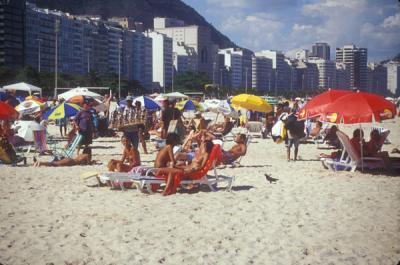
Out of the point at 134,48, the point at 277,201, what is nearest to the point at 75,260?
Answer: the point at 277,201

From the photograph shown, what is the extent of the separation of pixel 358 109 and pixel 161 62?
12601 centimetres

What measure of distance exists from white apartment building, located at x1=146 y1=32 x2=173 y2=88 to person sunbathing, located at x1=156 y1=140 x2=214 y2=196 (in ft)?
400

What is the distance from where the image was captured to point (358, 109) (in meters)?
8.05

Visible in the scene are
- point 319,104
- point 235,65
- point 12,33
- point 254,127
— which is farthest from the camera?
point 235,65

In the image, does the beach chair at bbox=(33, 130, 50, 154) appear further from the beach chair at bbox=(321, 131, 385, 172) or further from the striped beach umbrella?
the beach chair at bbox=(321, 131, 385, 172)

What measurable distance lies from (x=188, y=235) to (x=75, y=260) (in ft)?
3.86

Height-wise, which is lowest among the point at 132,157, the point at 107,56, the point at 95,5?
the point at 132,157

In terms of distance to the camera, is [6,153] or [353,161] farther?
[6,153]

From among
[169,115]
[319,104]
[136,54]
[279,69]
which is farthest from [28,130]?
[279,69]

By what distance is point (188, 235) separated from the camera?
5.04 meters

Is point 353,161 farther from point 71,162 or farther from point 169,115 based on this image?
point 71,162

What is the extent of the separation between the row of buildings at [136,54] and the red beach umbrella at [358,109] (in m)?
37.3

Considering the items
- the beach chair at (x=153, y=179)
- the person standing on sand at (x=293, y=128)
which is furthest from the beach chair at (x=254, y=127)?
the beach chair at (x=153, y=179)

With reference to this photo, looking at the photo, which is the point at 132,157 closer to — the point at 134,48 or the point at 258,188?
the point at 258,188
